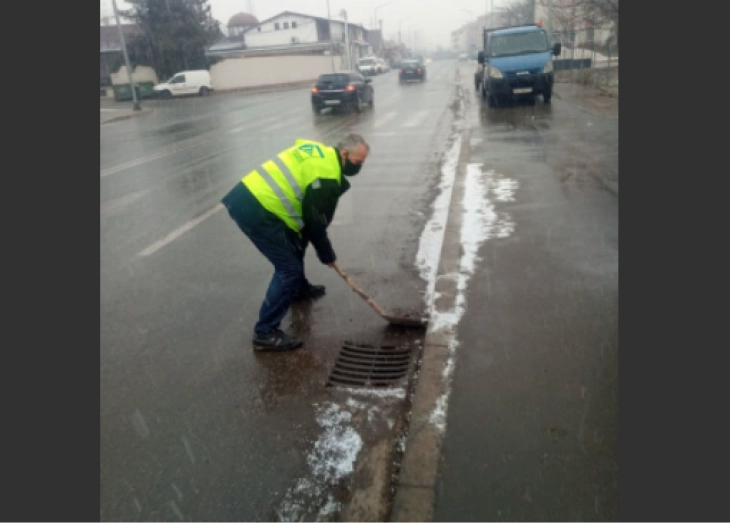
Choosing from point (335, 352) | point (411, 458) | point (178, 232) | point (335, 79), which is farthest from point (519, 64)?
point (411, 458)

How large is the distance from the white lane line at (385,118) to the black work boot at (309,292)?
1238 centimetres

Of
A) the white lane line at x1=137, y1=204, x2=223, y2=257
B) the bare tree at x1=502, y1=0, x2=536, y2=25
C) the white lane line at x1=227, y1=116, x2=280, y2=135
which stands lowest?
the white lane line at x1=137, y1=204, x2=223, y2=257

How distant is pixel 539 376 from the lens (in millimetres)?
3463

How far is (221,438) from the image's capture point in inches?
124

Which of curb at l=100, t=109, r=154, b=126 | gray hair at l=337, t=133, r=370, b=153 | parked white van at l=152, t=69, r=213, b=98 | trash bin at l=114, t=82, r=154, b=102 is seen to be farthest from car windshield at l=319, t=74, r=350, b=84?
trash bin at l=114, t=82, r=154, b=102

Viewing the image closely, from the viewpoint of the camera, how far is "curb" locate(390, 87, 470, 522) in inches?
100

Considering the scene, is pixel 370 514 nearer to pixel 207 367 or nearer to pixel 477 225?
pixel 207 367

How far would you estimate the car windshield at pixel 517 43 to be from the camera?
18.4m

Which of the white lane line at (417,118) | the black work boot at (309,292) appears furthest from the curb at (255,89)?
the black work boot at (309,292)

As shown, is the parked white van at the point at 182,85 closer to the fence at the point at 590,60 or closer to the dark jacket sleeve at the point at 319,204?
the fence at the point at 590,60

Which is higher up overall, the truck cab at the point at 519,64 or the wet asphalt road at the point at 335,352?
the truck cab at the point at 519,64

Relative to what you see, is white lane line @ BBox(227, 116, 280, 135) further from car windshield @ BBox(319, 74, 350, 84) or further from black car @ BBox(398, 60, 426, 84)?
black car @ BBox(398, 60, 426, 84)

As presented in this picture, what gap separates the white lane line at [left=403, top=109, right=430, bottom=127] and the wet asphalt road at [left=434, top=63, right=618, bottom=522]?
9.80 m

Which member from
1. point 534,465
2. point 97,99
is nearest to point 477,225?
point 534,465
